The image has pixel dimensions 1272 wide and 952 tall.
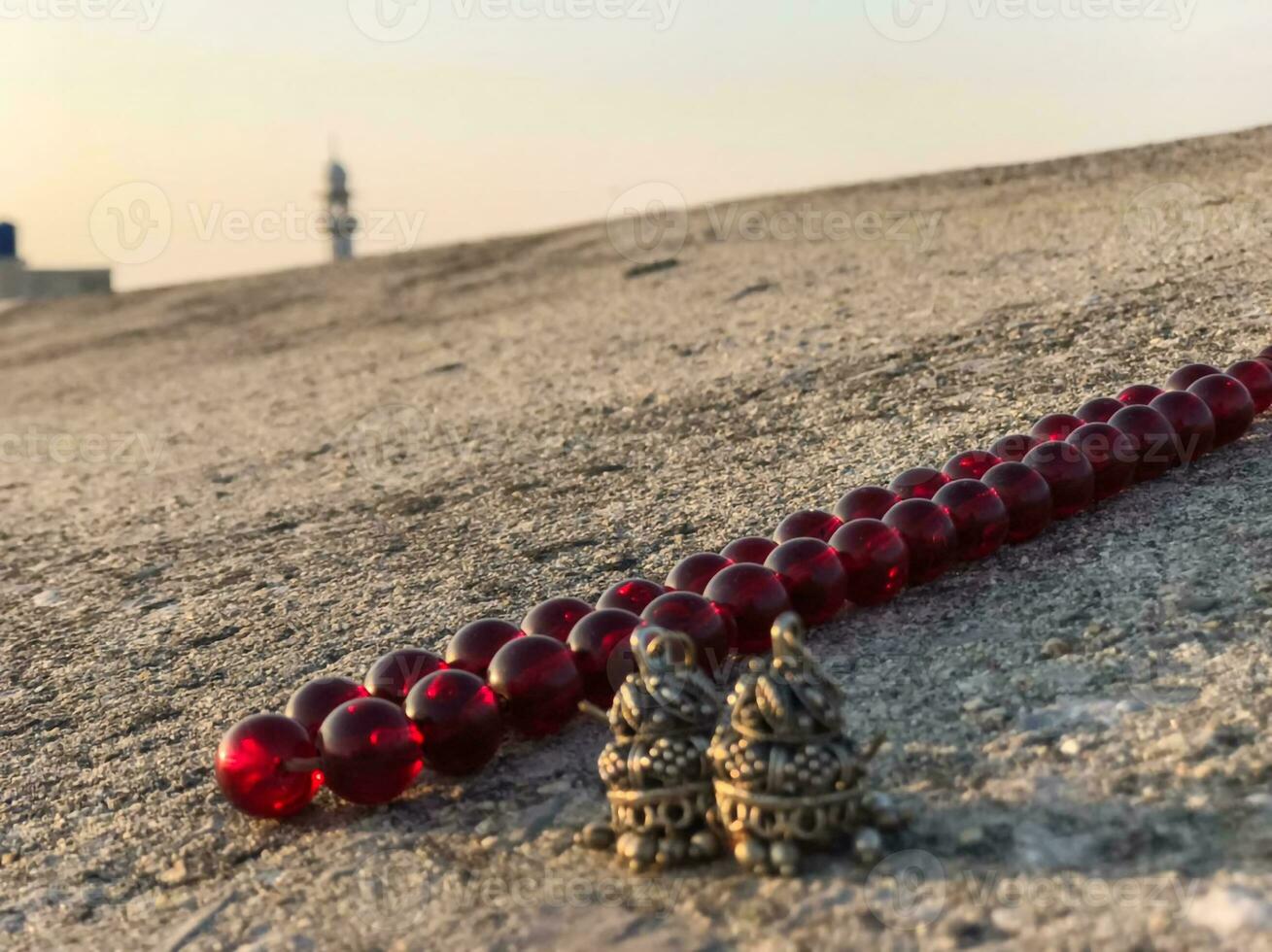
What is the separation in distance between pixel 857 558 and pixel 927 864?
0.90 metres

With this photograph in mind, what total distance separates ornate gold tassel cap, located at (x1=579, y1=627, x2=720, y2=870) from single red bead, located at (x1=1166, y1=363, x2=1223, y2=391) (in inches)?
75.7

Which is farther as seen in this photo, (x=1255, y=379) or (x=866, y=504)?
(x=1255, y=379)

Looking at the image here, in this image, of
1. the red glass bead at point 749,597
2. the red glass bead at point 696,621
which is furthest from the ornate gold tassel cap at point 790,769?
the red glass bead at point 749,597

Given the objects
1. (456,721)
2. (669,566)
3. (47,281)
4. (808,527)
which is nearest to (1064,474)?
(808,527)

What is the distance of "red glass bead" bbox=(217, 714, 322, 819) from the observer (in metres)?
2.15

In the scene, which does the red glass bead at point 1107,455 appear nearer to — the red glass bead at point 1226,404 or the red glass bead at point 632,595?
the red glass bead at point 1226,404

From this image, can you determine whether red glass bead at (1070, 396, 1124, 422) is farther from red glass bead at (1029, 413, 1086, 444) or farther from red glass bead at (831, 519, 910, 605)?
red glass bead at (831, 519, 910, 605)

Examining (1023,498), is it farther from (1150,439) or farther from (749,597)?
(749,597)

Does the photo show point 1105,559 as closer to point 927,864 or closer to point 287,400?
point 927,864

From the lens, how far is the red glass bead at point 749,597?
2.44 m

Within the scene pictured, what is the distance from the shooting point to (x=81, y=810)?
2.41 m

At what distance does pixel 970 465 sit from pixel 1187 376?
2.46 feet

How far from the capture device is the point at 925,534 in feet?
8.56

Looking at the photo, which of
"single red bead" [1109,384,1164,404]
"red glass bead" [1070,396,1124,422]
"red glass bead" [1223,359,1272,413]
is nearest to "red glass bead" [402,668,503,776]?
"red glass bead" [1070,396,1124,422]
